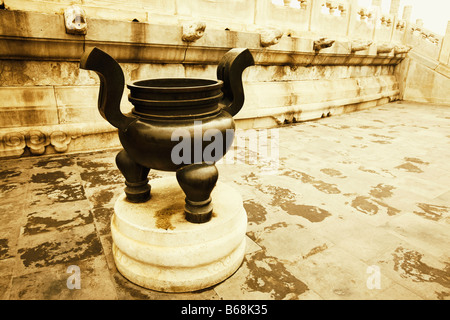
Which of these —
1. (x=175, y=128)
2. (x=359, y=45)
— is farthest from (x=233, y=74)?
(x=359, y=45)

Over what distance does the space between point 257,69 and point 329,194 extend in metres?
3.39

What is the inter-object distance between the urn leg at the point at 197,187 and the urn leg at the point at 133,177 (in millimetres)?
393

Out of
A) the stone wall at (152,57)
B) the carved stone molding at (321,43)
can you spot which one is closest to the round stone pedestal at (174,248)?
the stone wall at (152,57)

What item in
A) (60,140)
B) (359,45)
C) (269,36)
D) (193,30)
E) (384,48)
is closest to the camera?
(60,140)

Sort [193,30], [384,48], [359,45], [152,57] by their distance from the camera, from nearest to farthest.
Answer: [193,30], [152,57], [359,45], [384,48]

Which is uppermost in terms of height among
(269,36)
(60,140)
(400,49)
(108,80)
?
(269,36)

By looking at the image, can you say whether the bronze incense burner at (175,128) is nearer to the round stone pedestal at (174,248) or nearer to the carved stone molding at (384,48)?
the round stone pedestal at (174,248)

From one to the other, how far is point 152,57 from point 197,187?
3.32 metres

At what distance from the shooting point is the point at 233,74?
2.01 metres

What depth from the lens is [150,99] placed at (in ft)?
5.71

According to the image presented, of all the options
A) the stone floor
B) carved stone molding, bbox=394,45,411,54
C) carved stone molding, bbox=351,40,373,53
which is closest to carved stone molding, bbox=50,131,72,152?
the stone floor

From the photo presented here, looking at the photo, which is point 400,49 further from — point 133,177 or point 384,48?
point 133,177

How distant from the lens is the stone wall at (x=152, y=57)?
361cm

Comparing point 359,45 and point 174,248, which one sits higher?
point 359,45
